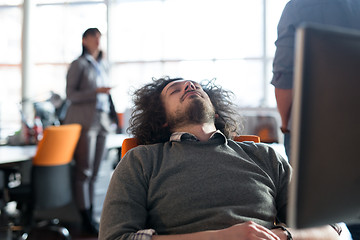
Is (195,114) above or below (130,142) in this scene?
above

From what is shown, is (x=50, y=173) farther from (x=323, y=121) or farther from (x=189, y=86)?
(x=323, y=121)

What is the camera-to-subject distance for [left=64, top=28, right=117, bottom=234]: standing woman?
3434mm

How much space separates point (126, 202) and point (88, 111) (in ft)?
7.52

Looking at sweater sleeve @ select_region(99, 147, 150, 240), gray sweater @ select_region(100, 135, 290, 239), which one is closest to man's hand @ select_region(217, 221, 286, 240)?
gray sweater @ select_region(100, 135, 290, 239)

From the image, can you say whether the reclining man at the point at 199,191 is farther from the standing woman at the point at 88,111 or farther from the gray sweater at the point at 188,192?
the standing woman at the point at 88,111

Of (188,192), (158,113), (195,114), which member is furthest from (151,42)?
(188,192)

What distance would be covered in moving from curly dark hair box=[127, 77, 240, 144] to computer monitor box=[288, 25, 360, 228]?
1184mm

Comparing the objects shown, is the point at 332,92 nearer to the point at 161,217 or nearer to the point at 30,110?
the point at 161,217

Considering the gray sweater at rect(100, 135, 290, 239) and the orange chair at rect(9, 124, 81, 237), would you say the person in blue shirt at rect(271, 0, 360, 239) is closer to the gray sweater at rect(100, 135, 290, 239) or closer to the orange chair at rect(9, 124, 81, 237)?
the gray sweater at rect(100, 135, 290, 239)

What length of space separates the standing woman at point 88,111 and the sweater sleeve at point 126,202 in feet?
6.75

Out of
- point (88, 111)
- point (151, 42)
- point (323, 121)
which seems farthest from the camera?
point (151, 42)

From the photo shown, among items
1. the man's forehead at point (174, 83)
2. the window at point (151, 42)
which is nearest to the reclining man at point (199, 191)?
the man's forehead at point (174, 83)

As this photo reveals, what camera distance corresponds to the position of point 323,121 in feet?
1.90

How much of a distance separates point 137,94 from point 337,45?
1422mm
